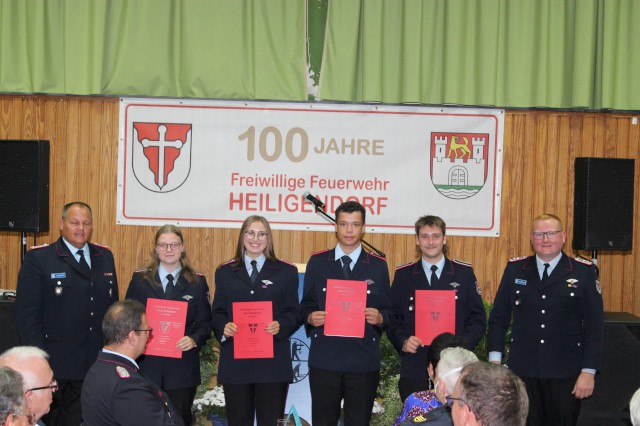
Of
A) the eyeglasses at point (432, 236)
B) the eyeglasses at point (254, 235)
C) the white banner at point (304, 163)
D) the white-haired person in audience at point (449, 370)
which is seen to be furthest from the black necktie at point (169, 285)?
the white-haired person in audience at point (449, 370)

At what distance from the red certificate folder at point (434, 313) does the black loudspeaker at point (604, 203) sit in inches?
69.8

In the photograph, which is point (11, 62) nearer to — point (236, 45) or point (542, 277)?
point (236, 45)

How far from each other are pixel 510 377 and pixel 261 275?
2528 mm

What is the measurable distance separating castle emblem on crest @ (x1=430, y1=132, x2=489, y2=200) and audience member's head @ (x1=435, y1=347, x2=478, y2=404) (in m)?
3.42

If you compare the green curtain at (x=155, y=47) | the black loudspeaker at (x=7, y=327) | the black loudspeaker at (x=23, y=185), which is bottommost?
the black loudspeaker at (x=7, y=327)

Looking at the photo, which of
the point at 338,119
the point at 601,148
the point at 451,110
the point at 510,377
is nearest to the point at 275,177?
the point at 338,119

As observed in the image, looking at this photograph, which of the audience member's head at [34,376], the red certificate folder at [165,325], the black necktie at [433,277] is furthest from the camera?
the black necktie at [433,277]

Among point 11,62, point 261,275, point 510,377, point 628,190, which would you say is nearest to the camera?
point 510,377

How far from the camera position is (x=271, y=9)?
6.48 metres

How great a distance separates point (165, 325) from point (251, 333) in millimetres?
543

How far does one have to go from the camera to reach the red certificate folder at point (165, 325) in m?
4.51

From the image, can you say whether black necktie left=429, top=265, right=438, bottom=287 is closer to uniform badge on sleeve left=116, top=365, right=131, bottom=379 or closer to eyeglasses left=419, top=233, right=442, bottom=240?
eyeglasses left=419, top=233, right=442, bottom=240

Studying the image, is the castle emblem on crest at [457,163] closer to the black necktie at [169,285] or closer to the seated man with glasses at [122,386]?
the black necktie at [169,285]

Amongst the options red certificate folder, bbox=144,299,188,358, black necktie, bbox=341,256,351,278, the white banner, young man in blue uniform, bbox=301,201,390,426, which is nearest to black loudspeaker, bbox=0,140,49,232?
the white banner
